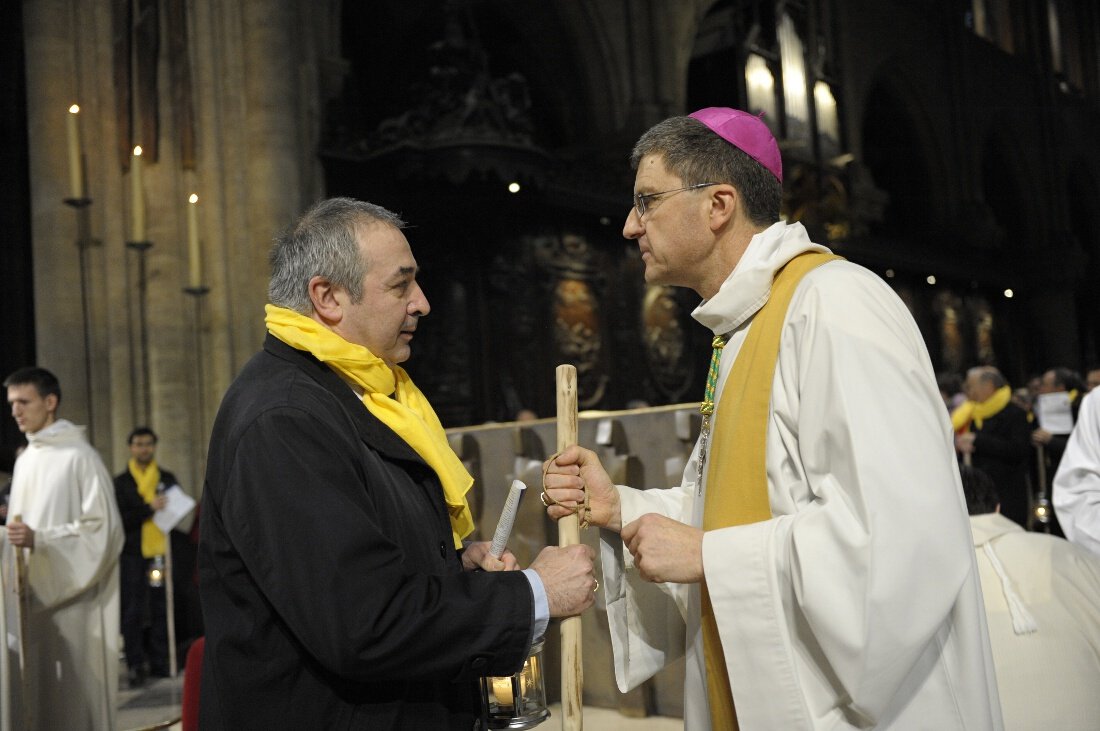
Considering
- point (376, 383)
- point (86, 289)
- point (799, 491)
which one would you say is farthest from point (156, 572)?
point (799, 491)

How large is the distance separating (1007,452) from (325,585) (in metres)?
6.69

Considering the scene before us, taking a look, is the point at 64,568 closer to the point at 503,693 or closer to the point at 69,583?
the point at 69,583

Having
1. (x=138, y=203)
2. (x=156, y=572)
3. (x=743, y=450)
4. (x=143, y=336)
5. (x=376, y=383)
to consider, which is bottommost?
(x=156, y=572)

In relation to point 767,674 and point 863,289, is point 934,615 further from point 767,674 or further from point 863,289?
point 863,289

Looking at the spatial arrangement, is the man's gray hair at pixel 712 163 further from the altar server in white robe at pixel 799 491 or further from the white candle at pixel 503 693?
the white candle at pixel 503 693

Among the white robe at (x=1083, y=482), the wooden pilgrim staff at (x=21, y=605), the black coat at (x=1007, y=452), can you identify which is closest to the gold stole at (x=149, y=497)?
the wooden pilgrim staff at (x=21, y=605)

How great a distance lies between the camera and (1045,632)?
9.30ft

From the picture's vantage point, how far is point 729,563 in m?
1.83

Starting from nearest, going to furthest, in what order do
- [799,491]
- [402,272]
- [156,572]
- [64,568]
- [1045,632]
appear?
[799,491], [402,272], [1045,632], [64,568], [156,572]

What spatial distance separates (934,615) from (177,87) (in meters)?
7.93

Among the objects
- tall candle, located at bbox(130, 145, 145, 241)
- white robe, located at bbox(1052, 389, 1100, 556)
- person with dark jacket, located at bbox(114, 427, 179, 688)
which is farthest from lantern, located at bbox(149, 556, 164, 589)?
white robe, located at bbox(1052, 389, 1100, 556)

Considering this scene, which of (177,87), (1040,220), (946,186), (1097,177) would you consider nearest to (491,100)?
(177,87)

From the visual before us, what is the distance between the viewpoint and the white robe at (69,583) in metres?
5.41

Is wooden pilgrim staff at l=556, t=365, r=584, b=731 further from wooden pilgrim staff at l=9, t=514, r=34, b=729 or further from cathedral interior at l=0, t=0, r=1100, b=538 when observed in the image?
cathedral interior at l=0, t=0, r=1100, b=538
